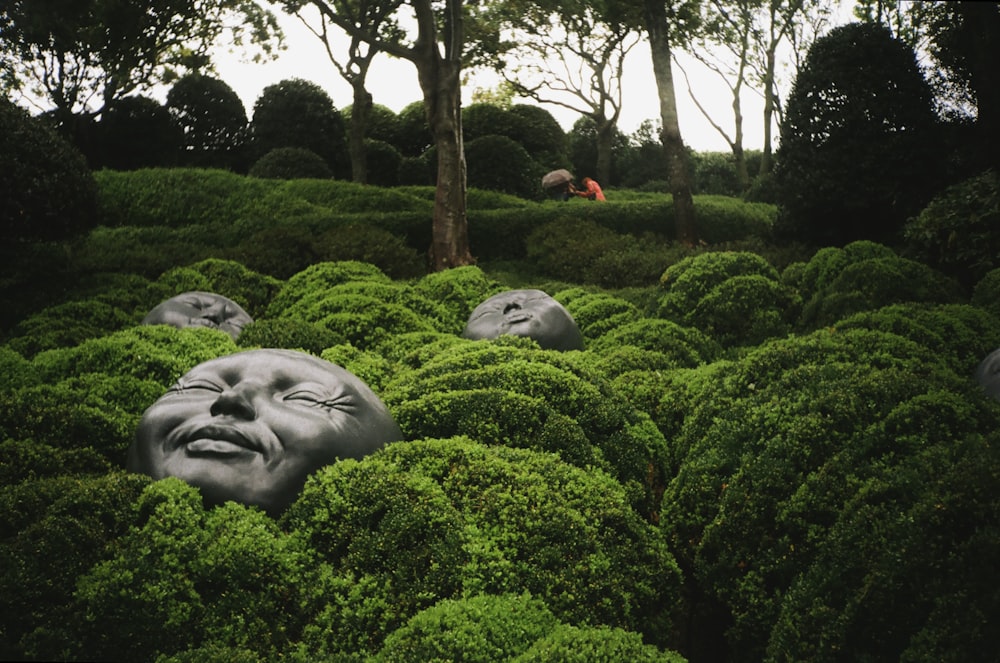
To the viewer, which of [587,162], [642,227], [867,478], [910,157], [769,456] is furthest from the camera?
[587,162]

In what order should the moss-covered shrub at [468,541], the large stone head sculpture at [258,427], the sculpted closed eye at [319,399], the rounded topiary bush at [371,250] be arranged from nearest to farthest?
the moss-covered shrub at [468,541]
the large stone head sculpture at [258,427]
the sculpted closed eye at [319,399]
the rounded topiary bush at [371,250]

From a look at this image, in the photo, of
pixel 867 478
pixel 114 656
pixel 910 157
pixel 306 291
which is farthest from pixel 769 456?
pixel 910 157

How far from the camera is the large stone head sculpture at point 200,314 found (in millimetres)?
7925

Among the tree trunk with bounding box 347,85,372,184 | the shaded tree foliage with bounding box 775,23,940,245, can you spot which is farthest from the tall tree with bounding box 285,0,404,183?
the shaded tree foliage with bounding box 775,23,940,245

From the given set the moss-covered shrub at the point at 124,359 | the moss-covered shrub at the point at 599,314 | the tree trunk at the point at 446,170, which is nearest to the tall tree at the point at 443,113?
the tree trunk at the point at 446,170

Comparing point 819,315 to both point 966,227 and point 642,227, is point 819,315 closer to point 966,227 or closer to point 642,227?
point 966,227

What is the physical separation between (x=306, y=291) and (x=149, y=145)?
45.4ft

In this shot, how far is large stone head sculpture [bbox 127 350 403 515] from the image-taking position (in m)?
A: 4.06

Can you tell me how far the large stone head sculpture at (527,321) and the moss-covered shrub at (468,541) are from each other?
3.36 metres

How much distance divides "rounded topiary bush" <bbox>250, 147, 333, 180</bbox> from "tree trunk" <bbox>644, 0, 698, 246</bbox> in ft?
32.0

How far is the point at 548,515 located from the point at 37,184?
852 centimetres

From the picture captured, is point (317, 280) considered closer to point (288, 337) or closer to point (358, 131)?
point (288, 337)

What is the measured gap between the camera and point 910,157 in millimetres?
11000

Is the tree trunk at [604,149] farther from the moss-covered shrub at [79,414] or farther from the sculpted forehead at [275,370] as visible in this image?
the sculpted forehead at [275,370]
